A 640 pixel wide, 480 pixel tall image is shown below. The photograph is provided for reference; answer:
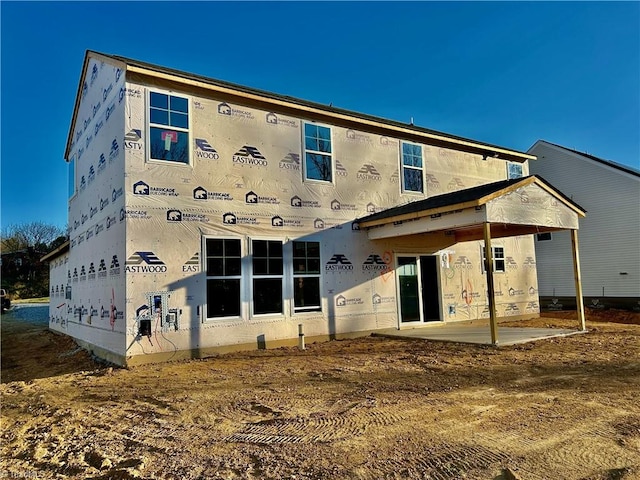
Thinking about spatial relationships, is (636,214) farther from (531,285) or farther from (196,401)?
(196,401)

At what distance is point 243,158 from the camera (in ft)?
35.5

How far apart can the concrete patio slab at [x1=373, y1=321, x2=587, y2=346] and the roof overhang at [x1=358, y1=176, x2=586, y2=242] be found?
2756 mm

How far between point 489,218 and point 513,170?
28.9ft

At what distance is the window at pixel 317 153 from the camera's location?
11969 mm

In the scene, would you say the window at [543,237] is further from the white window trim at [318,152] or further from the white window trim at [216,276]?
the white window trim at [216,276]

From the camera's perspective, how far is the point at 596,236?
2131cm

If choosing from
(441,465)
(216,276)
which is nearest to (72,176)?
(216,276)

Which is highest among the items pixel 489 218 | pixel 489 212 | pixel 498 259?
pixel 489 212

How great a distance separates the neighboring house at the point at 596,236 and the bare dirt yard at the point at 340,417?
43.5 ft

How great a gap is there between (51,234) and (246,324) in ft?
176

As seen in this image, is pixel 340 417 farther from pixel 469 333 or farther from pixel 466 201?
pixel 469 333

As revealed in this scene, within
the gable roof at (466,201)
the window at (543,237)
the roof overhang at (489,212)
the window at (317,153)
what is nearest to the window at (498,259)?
the roof overhang at (489,212)

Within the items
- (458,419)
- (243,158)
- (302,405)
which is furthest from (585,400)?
(243,158)

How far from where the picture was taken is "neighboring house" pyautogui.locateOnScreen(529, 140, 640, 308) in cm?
2000
